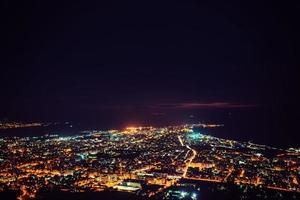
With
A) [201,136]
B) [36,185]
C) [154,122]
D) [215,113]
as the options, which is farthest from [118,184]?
[215,113]

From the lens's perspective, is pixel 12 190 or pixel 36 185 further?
pixel 36 185

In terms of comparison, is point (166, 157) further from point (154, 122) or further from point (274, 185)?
point (154, 122)

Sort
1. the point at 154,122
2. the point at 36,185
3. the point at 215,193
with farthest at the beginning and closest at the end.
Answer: the point at 154,122 < the point at 36,185 < the point at 215,193

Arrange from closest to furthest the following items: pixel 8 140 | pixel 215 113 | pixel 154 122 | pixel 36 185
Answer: pixel 36 185 < pixel 8 140 < pixel 154 122 < pixel 215 113

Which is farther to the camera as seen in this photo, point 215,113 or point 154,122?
point 215,113

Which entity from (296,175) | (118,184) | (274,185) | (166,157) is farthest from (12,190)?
(296,175)

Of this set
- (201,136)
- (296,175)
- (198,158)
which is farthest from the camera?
(201,136)

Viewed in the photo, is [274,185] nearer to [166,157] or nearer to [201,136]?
[166,157]

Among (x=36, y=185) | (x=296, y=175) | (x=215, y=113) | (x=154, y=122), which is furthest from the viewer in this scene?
(x=215, y=113)
